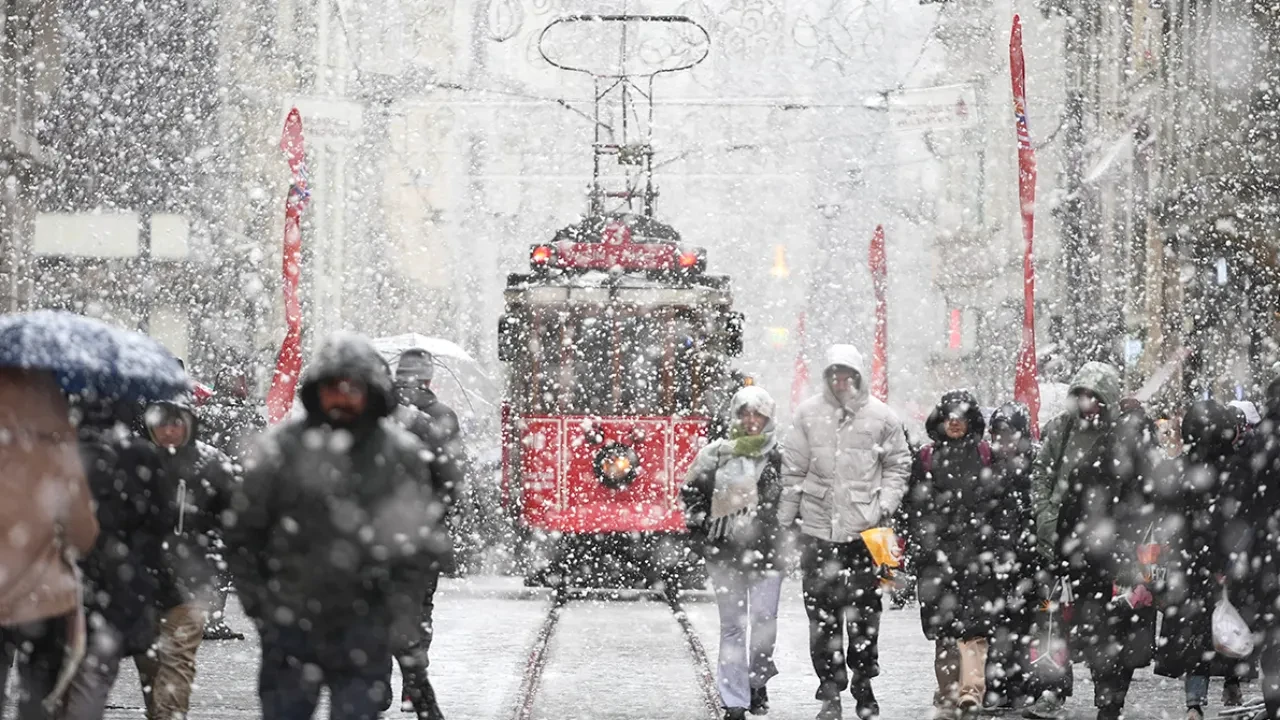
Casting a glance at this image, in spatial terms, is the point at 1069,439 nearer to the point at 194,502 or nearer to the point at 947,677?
the point at 947,677

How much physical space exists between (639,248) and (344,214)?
26.9 m

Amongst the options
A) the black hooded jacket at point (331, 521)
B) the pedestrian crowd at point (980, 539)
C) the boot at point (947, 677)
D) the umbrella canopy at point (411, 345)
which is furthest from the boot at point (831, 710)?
the umbrella canopy at point (411, 345)

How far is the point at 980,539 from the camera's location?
10297 millimetres

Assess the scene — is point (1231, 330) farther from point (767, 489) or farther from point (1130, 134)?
point (767, 489)

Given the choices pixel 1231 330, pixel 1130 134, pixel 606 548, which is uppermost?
pixel 1130 134

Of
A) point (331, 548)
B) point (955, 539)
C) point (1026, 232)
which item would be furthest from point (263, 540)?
point (1026, 232)

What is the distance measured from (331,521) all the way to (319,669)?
0.44 meters

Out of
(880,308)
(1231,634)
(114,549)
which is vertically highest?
(114,549)

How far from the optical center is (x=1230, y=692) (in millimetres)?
10891

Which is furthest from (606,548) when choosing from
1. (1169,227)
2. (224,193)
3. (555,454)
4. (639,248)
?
(224,193)

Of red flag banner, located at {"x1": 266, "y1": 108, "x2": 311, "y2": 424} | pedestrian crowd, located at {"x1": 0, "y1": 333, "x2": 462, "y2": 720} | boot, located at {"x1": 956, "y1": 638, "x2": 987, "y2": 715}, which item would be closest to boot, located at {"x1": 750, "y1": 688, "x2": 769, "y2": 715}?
boot, located at {"x1": 956, "y1": 638, "x2": 987, "y2": 715}

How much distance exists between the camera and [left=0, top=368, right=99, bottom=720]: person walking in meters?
6.06

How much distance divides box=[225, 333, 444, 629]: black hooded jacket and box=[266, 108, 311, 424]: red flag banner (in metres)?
10.3

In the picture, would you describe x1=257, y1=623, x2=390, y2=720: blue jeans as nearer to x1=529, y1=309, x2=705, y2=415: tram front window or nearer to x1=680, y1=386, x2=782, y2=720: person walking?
x1=680, y1=386, x2=782, y2=720: person walking
